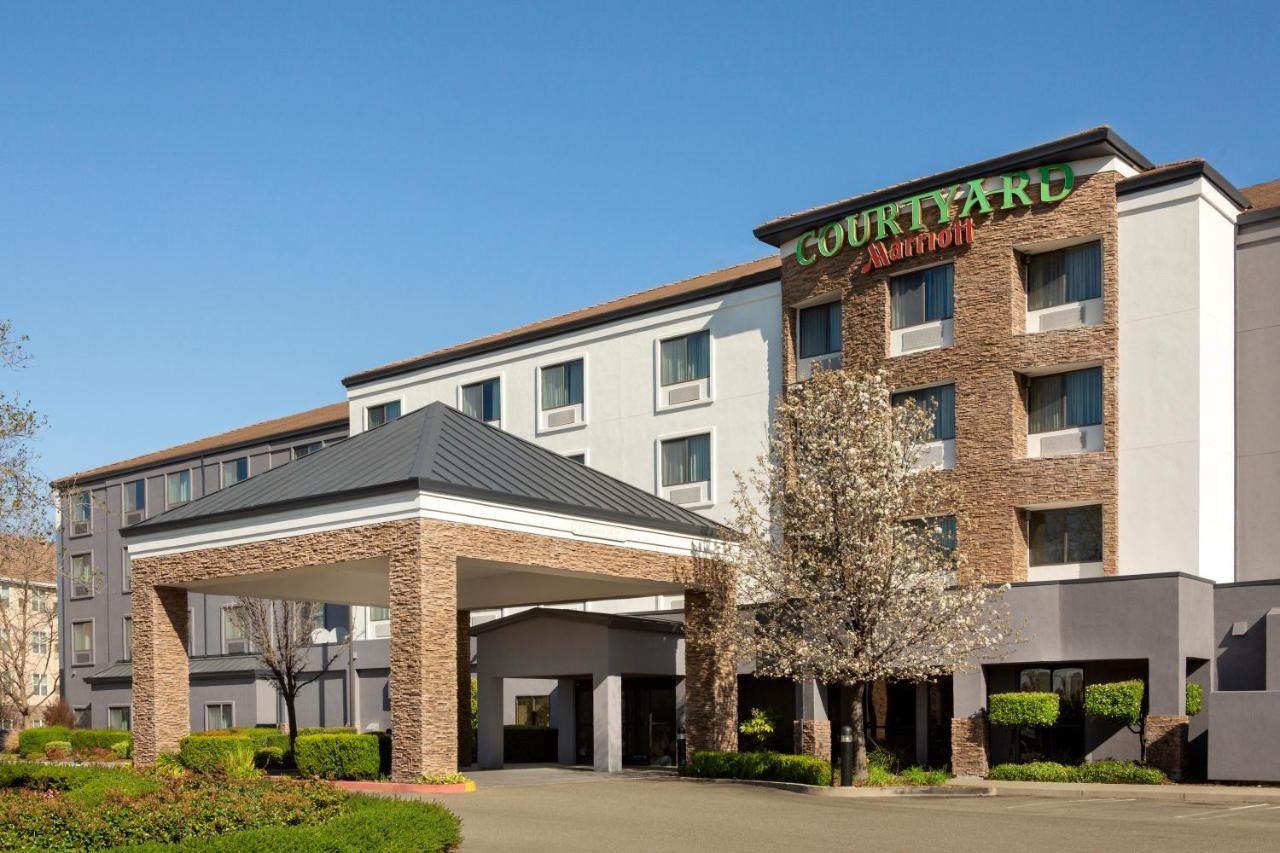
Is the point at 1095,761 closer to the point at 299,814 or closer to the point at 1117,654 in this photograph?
the point at 1117,654

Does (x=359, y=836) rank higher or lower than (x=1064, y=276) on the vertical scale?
lower

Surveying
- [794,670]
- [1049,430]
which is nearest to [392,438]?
[794,670]

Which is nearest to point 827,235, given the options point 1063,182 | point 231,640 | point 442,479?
point 1063,182

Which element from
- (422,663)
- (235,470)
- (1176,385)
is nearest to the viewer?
(422,663)

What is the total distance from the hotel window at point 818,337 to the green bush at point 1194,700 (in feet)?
42.2

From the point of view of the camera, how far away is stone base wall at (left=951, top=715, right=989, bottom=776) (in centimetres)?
3303

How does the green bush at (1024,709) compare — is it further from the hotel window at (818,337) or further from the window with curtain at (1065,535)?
the hotel window at (818,337)

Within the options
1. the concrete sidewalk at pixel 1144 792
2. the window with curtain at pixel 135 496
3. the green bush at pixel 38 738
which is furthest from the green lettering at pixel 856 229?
the window with curtain at pixel 135 496

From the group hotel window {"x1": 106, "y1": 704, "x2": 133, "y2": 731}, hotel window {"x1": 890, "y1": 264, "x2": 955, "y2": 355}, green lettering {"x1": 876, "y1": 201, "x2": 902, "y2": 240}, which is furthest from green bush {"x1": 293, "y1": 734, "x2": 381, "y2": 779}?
hotel window {"x1": 106, "y1": 704, "x2": 133, "y2": 731}

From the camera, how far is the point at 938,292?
3700 cm

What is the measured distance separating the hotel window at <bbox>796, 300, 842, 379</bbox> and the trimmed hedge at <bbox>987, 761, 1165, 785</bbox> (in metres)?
12.2

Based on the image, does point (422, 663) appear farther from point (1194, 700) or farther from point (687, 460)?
point (687, 460)

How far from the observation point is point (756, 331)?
41438 mm

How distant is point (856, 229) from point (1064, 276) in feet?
18.9
